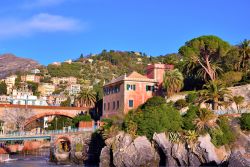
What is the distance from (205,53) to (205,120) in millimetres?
22522

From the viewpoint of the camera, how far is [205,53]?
67188 mm

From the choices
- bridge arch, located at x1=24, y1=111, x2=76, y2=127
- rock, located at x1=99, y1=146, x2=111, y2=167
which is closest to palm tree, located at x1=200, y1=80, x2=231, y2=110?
rock, located at x1=99, y1=146, x2=111, y2=167

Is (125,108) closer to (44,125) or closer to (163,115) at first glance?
(163,115)

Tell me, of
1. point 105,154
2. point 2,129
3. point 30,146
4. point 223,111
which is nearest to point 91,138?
point 105,154

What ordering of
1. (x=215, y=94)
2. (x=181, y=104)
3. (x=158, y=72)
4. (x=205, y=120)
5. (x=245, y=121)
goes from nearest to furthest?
(x=245, y=121)
(x=205, y=120)
(x=215, y=94)
(x=181, y=104)
(x=158, y=72)

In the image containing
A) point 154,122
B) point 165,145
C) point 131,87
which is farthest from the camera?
point 131,87

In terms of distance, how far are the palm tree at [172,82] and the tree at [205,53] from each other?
378cm

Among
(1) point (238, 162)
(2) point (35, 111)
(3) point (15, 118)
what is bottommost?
(1) point (238, 162)

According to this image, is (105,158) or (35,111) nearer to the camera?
(105,158)

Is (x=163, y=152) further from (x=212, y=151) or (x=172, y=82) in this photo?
(x=172, y=82)

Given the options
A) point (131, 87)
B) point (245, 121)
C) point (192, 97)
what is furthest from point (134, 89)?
point (245, 121)

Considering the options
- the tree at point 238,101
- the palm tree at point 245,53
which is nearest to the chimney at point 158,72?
the palm tree at point 245,53

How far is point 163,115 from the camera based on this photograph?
48.4m

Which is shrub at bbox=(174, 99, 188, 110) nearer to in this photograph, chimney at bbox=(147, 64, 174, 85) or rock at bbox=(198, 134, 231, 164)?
chimney at bbox=(147, 64, 174, 85)
